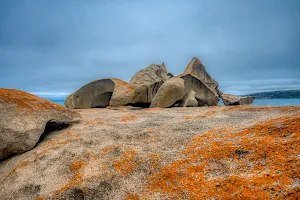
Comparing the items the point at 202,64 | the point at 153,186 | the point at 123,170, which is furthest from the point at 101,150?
the point at 202,64

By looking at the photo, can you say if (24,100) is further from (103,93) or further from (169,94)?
(103,93)

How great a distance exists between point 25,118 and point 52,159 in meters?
2.28

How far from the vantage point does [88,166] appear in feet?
12.8

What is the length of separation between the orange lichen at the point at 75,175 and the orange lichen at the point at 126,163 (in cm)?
64

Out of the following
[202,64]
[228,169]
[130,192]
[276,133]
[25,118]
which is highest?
[202,64]

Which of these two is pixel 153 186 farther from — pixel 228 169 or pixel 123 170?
pixel 228 169

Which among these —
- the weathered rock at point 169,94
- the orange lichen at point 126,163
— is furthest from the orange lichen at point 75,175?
the weathered rock at point 169,94

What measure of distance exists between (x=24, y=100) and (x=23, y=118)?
34.5 inches

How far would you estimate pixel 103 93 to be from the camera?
1741 centimetres

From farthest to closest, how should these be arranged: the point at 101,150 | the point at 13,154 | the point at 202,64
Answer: the point at 202,64, the point at 13,154, the point at 101,150

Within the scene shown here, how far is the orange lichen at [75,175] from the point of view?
136 inches

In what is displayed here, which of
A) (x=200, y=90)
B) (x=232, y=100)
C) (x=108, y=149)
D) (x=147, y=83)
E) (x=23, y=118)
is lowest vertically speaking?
(x=108, y=149)

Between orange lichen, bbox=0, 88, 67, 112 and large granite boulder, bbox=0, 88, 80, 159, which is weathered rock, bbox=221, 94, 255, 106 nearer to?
large granite boulder, bbox=0, 88, 80, 159

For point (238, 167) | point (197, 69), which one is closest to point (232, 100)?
point (197, 69)
